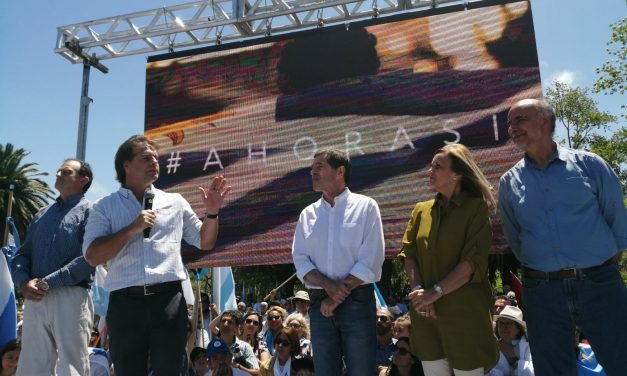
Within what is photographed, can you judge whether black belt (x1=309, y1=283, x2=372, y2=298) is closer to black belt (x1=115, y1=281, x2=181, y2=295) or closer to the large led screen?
black belt (x1=115, y1=281, x2=181, y2=295)

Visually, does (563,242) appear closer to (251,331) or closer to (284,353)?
(284,353)

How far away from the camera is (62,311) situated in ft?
10.3

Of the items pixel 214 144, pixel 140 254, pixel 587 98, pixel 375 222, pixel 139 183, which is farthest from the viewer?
pixel 587 98

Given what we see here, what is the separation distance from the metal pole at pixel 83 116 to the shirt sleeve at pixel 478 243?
6.07 meters

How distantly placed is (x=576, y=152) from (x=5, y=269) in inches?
187

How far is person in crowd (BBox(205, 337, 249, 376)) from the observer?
4.70m

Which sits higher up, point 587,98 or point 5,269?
point 587,98

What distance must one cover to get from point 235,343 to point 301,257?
270cm

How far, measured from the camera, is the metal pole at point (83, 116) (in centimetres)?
712

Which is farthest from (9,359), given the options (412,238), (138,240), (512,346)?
(512,346)

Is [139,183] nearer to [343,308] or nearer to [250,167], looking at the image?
[343,308]

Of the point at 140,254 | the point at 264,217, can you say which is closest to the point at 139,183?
the point at 140,254

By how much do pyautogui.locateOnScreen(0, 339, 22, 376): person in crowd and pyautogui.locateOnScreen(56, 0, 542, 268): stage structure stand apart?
2200 millimetres

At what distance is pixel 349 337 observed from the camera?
2.74m
